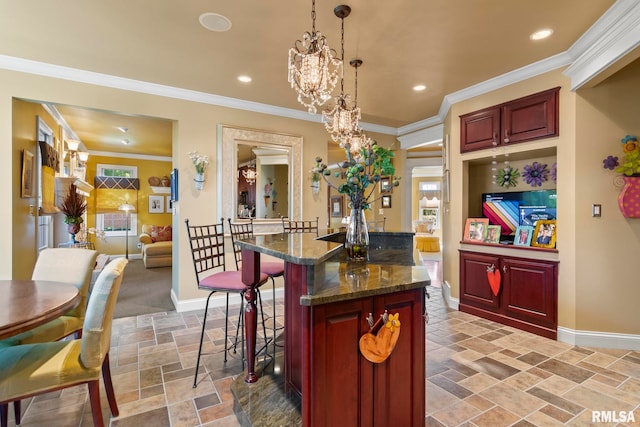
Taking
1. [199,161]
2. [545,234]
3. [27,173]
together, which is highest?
[199,161]

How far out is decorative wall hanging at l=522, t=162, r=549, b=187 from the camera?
3615 millimetres

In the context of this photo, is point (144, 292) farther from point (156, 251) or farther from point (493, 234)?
point (493, 234)

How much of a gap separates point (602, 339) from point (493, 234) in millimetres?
1397

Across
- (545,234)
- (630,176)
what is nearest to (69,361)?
(545,234)

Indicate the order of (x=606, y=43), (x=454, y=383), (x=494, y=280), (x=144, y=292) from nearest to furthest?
(x=454, y=383) < (x=606, y=43) < (x=494, y=280) < (x=144, y=292)

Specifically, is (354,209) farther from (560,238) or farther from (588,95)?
(588,95)

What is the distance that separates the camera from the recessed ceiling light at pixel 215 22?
2.48 meters

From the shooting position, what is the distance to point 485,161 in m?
4.11

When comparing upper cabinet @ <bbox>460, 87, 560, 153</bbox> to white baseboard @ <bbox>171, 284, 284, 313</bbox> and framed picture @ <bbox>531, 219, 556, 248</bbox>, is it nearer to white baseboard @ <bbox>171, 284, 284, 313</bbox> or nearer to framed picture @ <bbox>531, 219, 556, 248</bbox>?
framed picture @ <bbox>531, 219, 556, 248</bbox>

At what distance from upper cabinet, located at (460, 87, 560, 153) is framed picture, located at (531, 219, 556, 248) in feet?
3.09

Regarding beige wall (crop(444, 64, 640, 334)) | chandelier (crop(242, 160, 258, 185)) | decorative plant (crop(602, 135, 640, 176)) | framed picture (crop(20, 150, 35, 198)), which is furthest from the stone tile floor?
chandelier (crop(242, 160, 258, 185))

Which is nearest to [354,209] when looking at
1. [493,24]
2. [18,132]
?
[493,24]

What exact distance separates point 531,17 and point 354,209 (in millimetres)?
2158

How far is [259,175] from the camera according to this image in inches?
183
